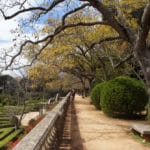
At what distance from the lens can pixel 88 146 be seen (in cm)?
1190

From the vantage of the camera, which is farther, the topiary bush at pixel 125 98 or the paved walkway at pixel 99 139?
the topiary bush at pixel 125 98

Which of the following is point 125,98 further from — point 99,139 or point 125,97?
point 99,139

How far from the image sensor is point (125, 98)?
67.9ft

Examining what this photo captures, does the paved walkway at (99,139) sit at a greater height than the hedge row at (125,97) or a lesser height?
lesser

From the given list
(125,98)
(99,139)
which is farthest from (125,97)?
(99,139)

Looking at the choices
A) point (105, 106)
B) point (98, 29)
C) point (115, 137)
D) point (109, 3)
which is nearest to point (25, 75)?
point (98, 29)

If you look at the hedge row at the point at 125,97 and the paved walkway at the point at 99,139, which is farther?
the hedge row at the point at 125,97

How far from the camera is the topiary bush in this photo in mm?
20719

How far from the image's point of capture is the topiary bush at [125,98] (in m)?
20.7

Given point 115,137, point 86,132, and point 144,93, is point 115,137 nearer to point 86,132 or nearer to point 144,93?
point 86,132

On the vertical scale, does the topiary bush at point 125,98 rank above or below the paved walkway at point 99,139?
above

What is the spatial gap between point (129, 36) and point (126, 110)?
7.81 meters

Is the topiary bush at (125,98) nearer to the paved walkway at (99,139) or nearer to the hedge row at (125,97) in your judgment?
the hedge row at (125,97)

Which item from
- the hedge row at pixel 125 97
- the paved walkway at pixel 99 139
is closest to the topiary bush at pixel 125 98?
the hedge row at pixel 125 97
